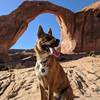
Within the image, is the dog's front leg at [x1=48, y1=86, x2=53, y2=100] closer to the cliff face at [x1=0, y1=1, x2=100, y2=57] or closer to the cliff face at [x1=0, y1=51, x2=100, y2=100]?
the cliff face at [x1=0, y1=51, x2=100, y2=100]

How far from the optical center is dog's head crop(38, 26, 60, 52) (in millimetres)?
8820

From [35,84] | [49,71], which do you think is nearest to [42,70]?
[49,71]

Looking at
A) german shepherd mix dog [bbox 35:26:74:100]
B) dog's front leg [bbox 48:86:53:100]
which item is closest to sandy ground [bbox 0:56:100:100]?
german shepherd mix dog [bbox 35:26:74:100]

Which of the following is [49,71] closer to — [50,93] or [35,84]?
[50,93]

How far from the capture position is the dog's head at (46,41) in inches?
347

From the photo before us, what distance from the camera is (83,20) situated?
36219 mm

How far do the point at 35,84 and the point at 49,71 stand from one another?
5.76 metres

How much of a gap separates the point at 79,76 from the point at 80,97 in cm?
278

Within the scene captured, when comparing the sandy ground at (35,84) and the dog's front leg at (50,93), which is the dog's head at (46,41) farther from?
the sandy ground at (35,84)

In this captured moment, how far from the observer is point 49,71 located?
362 inches

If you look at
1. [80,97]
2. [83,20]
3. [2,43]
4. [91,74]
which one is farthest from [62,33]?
[80,97]

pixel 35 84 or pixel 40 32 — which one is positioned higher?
pixel 40 32

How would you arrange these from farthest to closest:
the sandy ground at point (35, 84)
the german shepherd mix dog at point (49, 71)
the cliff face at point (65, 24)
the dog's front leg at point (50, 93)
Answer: the cliff face at point (65, 24) < the sandy ground at point (35, 84) < the dog's front leg at point (50, 93) < the german shepherd mix dog at point (49, 71)

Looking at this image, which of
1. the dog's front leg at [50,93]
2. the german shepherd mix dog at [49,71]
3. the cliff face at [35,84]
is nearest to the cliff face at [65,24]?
the cliff face at [35,84]
